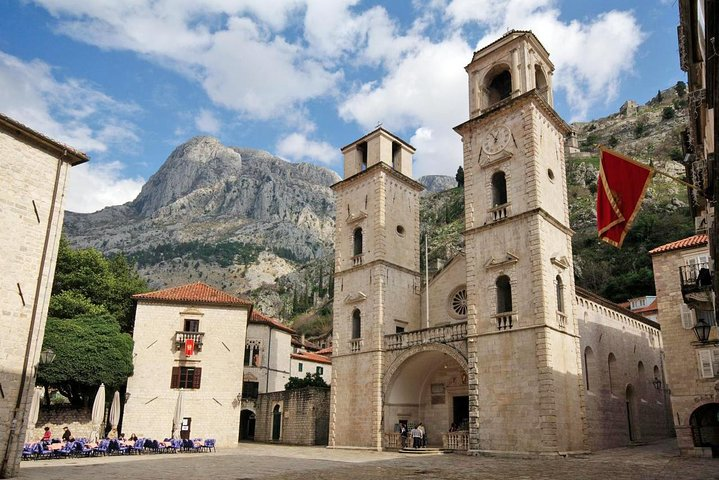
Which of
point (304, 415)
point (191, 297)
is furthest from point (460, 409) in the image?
point (191, 297)

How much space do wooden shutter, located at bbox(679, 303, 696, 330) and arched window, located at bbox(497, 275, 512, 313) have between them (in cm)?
753

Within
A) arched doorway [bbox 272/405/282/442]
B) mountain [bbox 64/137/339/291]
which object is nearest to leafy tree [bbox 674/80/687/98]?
mountain [bbox 64/137/339/291]

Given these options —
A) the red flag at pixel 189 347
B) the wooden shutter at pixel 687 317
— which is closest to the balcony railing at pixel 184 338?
the red flag at pixel 189 347

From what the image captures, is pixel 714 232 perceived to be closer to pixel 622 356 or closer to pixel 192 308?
pixel 622 356

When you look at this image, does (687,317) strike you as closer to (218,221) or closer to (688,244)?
(688,244)

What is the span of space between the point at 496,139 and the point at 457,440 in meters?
14.6

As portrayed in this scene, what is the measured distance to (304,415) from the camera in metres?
34.9

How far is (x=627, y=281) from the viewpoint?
64.0 metres

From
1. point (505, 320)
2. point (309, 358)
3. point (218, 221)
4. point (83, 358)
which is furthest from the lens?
point (218, 221)

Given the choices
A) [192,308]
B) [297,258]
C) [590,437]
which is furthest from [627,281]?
[297,258]

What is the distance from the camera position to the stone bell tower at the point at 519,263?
21.8 meters

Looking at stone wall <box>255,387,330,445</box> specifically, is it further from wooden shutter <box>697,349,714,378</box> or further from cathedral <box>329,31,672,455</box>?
wooden shutter <box>697,349,714,378</box>

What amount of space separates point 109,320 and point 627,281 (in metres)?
56.9

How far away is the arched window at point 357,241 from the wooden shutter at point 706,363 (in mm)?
17805
